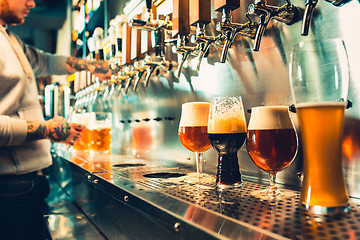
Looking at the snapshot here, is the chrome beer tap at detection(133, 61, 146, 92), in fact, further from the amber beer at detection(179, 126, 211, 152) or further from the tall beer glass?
the tall beer glass

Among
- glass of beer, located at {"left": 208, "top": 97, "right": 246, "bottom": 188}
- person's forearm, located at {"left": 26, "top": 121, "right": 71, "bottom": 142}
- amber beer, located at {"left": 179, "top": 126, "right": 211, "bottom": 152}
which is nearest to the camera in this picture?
glass of beer, located at {"left": 208, "top": 97, "right": 246, "bottom": 188}

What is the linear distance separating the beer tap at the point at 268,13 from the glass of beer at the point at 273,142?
217 millimetres

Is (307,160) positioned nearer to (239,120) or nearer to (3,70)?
(239,120)

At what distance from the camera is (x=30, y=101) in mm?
1662

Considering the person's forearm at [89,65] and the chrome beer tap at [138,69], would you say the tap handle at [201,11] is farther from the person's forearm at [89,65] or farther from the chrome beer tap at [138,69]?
the person's forearm at [89,65]

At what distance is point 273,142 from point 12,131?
114 centimetres

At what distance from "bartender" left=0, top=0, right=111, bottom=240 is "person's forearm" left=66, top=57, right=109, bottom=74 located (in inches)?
23.9

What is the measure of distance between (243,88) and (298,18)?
34 centimetres

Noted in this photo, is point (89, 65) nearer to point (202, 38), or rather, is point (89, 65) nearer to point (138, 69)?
point (138, 69)

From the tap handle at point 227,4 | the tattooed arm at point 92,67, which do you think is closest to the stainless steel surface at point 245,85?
the tap handle at point 227,4

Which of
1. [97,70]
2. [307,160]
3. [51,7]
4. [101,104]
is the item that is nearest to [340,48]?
[307,160]

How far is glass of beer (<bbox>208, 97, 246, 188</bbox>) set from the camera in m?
0.92

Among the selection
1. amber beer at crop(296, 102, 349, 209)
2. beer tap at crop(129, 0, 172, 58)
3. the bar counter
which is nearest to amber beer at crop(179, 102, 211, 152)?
the bar counter

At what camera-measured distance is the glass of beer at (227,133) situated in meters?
0.92
